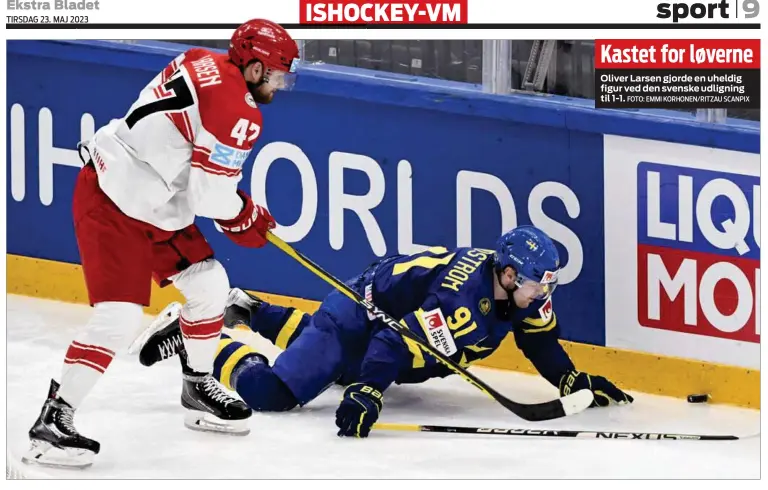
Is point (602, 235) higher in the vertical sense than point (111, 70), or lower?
lower

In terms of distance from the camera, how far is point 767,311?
6742 millimetres

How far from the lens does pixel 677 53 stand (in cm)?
667

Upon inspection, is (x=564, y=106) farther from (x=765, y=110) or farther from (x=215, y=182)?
(x=215, y=182)

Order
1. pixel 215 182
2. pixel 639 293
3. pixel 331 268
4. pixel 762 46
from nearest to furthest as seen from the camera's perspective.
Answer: pixel 215 182, pixel 762 46, pixel 639 293, pixel 331 268

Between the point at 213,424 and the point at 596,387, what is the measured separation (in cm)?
127

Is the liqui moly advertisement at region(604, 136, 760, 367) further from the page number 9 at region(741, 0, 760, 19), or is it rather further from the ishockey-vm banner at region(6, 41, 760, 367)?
the page number 9 at region(741, 0, 760, 19)

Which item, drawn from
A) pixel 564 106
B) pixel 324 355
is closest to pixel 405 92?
pixel 564 106

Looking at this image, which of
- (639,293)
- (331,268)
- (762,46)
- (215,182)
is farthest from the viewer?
(331,268)

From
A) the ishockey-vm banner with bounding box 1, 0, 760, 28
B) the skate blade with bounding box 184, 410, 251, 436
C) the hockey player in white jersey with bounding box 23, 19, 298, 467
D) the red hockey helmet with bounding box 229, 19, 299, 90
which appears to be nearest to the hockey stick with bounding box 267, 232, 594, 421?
the hockey player in white jersey with bounding box 23, 19, 298, 467

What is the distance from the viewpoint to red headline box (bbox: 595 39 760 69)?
661 centimetres

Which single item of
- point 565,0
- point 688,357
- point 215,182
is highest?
point 565,0

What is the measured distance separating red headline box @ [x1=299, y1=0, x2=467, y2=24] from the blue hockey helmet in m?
0.74

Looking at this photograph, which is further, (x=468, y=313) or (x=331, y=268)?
(x=331, y=268)

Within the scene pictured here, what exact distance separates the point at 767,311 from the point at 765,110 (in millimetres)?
651
